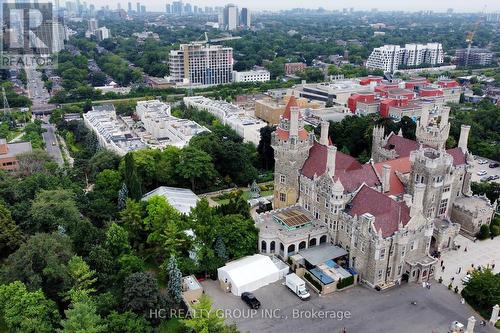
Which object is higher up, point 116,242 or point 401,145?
point 401,145

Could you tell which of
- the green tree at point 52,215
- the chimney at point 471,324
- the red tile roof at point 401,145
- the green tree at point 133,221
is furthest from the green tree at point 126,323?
the red tile roof at point 401,145

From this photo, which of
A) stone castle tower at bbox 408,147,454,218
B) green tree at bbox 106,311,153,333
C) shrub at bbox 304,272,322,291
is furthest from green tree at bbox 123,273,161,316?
stone castle tower at bbox 408,147,454,218

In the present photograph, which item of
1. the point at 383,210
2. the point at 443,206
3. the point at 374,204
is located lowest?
the point at 443,206

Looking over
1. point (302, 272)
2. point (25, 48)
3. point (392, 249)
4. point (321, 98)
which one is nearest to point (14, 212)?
point (302, 272)

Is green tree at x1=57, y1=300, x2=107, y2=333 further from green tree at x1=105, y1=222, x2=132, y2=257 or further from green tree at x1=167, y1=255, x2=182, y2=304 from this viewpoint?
green tree at x1=105, y1=222, x2=132, y2=257

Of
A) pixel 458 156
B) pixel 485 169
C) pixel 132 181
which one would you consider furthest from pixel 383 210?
pixel 485 169

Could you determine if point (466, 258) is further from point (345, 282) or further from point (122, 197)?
point (122, 197)
